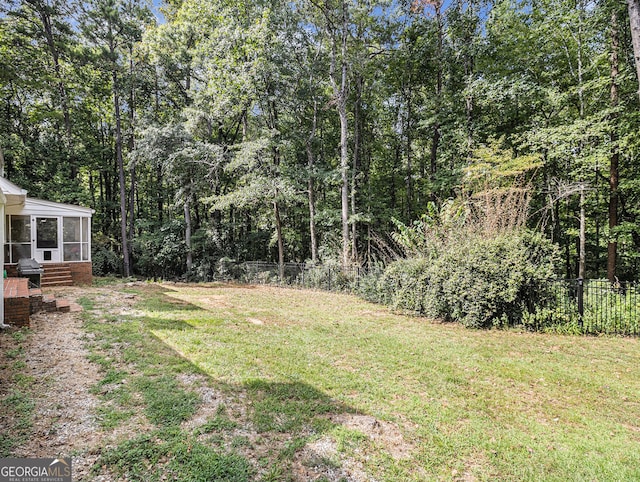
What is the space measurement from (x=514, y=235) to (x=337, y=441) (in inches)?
254

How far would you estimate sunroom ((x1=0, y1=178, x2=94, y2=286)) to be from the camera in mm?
10586

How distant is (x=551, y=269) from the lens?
6.68 m

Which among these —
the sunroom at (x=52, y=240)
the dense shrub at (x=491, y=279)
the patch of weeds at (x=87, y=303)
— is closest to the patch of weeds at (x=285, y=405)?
the dense shrub at (x=491, y=279)

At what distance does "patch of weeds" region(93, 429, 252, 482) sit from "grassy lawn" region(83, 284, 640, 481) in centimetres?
1

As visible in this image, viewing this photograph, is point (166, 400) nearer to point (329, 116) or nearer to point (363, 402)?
point (363, 402)

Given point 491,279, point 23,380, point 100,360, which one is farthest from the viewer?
point 491,279

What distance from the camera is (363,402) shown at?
3502 millimetres

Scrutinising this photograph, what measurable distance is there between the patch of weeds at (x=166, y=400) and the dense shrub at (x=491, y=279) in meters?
5.70

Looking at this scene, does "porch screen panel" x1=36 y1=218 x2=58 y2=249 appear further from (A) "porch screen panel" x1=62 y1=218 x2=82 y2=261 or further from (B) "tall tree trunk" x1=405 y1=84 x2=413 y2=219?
(B) "tall tree trunk" x1=405 y1=84 x2=413 y2=219

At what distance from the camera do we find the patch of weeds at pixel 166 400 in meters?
3.04

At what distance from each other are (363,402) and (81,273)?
1209cm

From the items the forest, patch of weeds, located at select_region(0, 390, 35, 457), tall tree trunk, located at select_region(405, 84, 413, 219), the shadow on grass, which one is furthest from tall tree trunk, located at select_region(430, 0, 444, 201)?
patch of weeds, located at select_region(0, 390, 35, 457)

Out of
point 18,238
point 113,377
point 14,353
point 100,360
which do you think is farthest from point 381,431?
point 18,238

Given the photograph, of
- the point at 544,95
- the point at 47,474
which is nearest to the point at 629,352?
the point at 47,474
